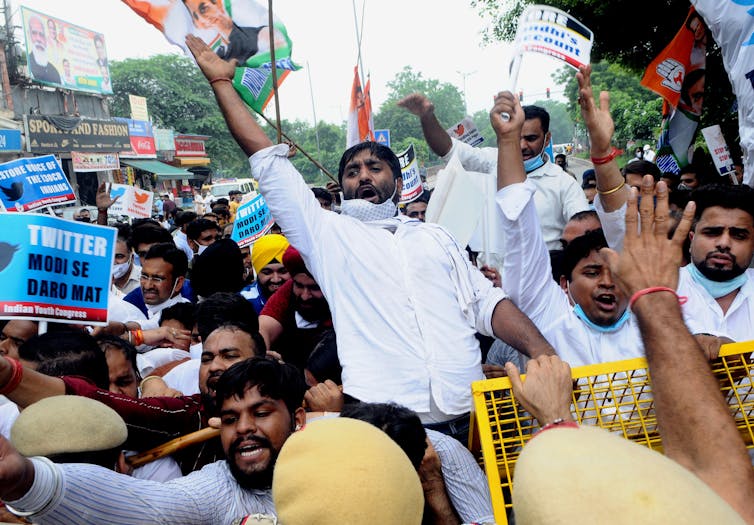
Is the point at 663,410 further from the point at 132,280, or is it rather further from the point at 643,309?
the point at 132,280

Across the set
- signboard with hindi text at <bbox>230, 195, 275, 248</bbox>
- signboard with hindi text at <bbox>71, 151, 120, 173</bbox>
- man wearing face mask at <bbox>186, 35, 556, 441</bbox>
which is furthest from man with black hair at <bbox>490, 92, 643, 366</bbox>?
signboard with hindi text at <bbox>71, 151, 120, 173</bbox>

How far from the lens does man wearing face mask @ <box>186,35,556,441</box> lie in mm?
2285

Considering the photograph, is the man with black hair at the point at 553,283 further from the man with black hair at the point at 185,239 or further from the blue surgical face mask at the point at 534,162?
the man with black hair at the point at 185,239

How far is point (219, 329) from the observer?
2.95 metres

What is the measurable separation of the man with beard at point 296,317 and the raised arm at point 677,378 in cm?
204

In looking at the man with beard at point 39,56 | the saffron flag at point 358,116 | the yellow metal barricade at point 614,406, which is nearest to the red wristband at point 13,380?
the yellow metal barricade at point 614,406

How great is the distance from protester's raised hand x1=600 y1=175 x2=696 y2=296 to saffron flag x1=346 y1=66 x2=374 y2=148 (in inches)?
206

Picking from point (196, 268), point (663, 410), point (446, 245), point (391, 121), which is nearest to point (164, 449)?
point (446, 245)

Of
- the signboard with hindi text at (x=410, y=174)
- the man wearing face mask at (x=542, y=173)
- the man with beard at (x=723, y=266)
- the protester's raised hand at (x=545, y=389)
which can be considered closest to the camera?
the protester's raised hand at (x=545, y=389)

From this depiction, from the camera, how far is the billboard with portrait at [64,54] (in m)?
29.3

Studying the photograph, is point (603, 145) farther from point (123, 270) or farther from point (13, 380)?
point (123, 270)

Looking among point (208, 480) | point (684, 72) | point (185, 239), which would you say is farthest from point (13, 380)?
point (185, 239)

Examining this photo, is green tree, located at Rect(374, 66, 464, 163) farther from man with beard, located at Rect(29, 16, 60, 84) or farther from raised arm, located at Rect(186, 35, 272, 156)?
raised arm, located at Rect(186, 35, 272, 156)

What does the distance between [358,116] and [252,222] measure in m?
1.61
